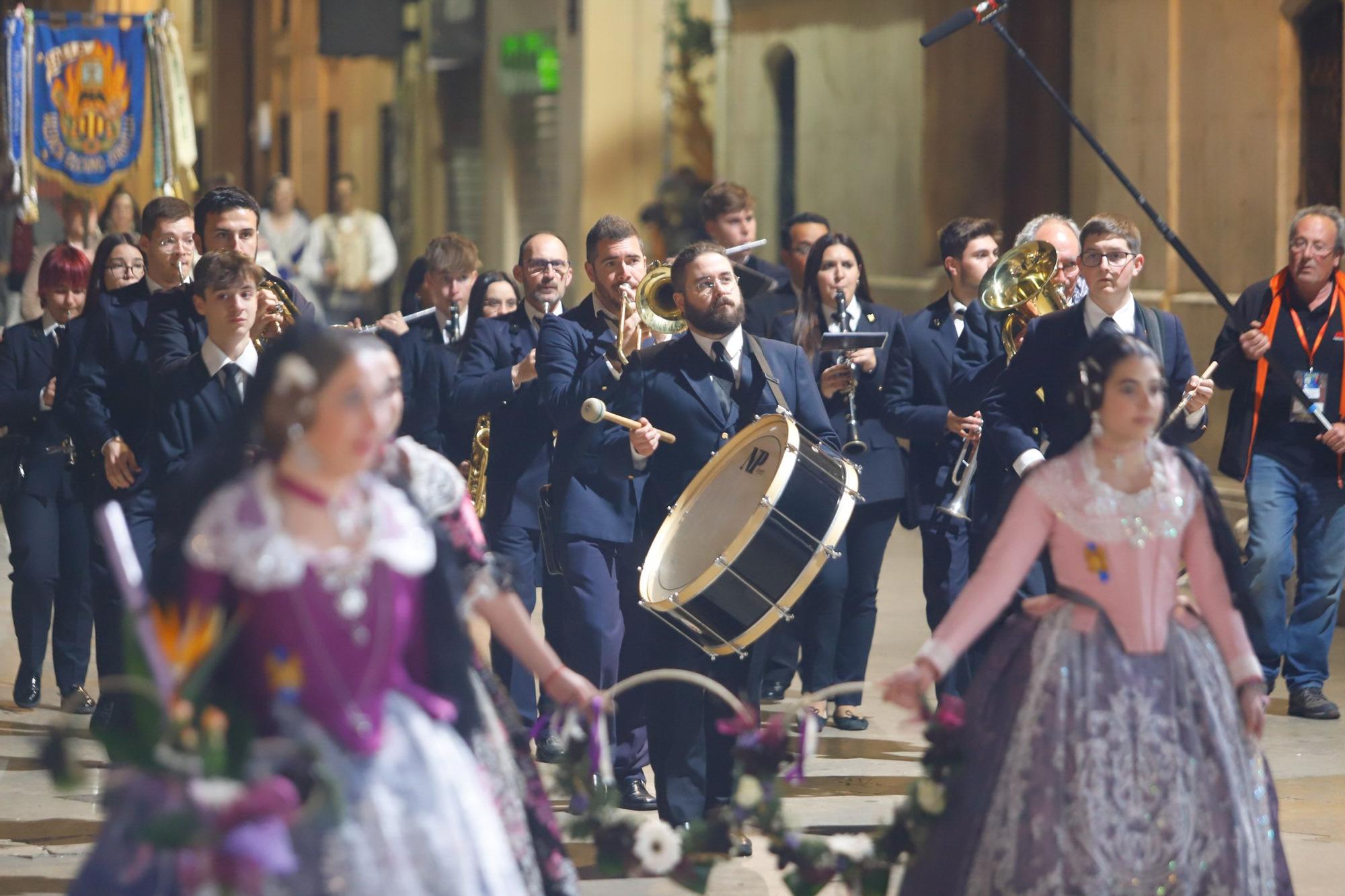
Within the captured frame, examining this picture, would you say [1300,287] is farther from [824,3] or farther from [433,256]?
[824,3]

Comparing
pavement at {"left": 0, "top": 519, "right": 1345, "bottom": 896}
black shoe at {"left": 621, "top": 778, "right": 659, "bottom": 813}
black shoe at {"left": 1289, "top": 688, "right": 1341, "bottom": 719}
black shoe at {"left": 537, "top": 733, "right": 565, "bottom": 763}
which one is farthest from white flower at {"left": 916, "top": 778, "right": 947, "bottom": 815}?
black shoe at {"left": 1289, "top": 688, "right": 1341, "bottom": 719}

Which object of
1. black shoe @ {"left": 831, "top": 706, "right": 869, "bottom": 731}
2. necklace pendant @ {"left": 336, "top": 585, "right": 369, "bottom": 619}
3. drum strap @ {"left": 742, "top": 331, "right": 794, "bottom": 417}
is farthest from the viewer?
black shoe @ {"left": 831, "top": 706, "right": 869, "bottom": 731}

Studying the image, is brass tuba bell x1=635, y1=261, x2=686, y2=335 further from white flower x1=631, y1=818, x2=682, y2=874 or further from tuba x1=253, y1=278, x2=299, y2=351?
white flower x1=631, y1=818, x2=682, y2=874

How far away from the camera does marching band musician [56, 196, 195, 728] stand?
802cm

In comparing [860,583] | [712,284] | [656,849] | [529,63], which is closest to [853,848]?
[656,849]

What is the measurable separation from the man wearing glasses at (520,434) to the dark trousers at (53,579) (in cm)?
203

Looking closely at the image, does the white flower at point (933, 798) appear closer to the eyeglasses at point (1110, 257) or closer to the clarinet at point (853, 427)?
the eyeglasses at point (1110, 257)

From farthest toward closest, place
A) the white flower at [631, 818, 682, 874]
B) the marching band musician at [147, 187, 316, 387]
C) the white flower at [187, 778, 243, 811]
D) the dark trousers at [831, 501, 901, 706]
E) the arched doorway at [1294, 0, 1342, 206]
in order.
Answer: the arched doorway at [1294, 0, 1342, 206] → the dark trousers at [831, 501, 901, 706] → the marching band musician at [147, 187, 316, 387] → the white flower at [631, 818, 682, 874] → the white flower at [187, 778, 243, 811]

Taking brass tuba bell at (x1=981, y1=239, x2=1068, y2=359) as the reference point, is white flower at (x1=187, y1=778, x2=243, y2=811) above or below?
below

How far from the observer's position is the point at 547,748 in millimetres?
8484

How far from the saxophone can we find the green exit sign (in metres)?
14.7

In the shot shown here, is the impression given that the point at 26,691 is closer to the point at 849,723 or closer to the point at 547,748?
the point at 547,748

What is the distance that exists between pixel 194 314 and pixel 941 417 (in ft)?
9.89

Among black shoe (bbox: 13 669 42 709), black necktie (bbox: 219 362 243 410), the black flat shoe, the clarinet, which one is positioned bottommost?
the black flat shoe
